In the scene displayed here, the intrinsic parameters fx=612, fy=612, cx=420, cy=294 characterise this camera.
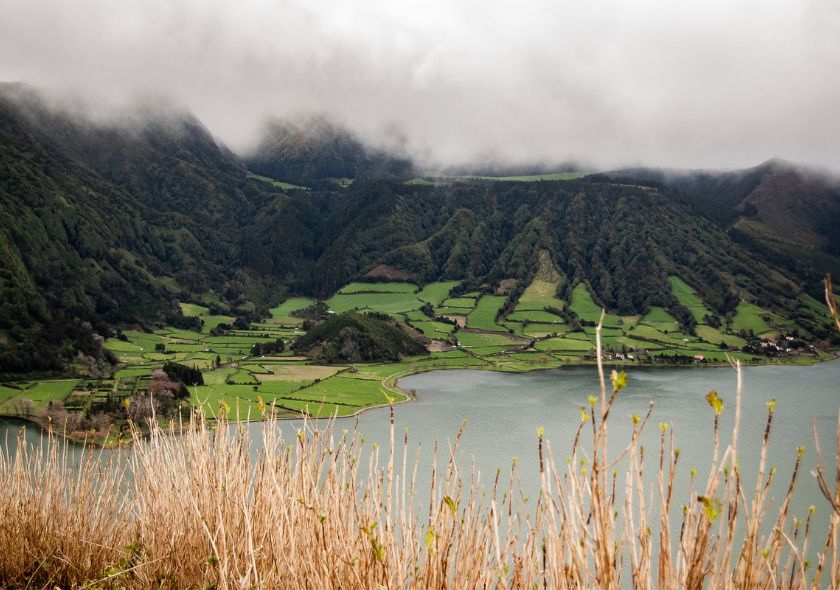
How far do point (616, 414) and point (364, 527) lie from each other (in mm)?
50963

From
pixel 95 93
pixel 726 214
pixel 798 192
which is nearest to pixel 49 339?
pixel 95 93

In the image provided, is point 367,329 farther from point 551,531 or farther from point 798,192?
point 798,192

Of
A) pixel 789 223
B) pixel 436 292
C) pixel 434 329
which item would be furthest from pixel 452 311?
pixel 789 223

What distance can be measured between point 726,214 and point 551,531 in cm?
18608

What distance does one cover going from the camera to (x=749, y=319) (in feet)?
333

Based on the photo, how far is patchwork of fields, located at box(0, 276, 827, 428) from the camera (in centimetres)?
4944

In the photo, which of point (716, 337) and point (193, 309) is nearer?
point (716, 337)

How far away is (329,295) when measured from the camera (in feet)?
438

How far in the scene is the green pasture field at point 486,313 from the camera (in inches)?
3819

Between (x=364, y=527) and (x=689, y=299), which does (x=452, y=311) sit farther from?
(x=364, y=527)

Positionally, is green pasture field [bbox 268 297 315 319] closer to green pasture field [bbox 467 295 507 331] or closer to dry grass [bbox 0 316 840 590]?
green pasture field [bbox 467 295 507 331]

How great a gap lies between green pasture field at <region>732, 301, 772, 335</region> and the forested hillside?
96.7 inches

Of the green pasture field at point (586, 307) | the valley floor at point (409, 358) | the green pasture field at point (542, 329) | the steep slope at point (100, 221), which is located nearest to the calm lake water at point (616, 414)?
the valley floor at point (409, 358)

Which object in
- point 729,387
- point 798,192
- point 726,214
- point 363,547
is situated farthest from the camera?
point 798,192
